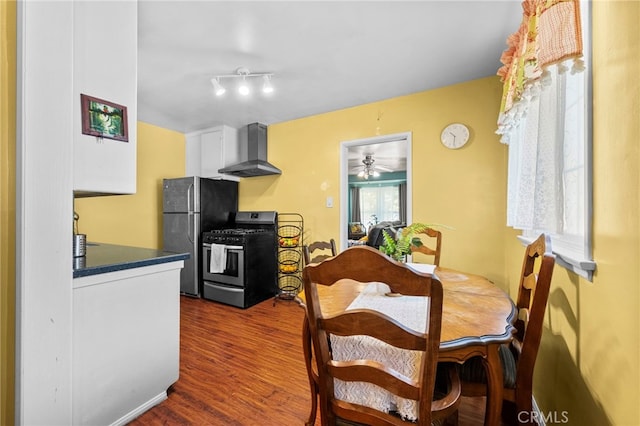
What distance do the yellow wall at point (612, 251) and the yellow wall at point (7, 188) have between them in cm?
210

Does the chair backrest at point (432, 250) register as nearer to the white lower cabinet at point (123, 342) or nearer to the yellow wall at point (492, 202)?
the yellow wall at point (492, 202)

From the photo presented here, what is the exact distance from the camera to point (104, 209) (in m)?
3.29

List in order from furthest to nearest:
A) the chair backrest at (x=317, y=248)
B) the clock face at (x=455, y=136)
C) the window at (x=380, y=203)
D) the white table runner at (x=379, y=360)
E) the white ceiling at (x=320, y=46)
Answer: the window at (x=380, y=203) < the clock face at (x=455, y=136) < the chair backrest at (x=317, y=248) < the white ceiling at (x=320, y=46) < the white table runner at (x=379, y=360)

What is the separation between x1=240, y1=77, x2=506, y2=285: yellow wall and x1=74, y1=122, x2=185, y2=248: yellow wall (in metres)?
2.07

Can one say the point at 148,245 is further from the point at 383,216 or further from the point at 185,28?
the point at 383,216

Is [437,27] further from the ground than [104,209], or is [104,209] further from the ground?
[437,27]

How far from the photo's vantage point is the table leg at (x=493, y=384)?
3.05 ft

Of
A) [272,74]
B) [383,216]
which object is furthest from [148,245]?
[383,216]

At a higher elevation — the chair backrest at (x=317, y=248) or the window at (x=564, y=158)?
the window at (x=564, y=158)

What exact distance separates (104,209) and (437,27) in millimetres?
4110

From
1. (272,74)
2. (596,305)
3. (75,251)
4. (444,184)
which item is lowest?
(596,305)

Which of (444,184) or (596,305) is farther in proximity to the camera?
(444,184)

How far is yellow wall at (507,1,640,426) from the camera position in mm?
745

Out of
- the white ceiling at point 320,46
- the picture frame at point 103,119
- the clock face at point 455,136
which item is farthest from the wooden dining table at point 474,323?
the white ceiling at point 320,46
